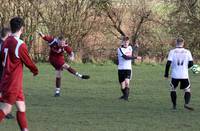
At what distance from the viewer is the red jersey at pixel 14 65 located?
31.8ft

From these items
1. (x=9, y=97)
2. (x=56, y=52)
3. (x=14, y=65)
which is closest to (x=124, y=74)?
(x=56, y=52)

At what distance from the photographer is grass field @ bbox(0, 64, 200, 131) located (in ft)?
38.5

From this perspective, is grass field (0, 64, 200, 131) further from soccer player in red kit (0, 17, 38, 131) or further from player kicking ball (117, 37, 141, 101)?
soccer player in red kit (0, 17, 38, 131)

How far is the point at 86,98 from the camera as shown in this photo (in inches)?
676

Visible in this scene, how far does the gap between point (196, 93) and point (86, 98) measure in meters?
3.92

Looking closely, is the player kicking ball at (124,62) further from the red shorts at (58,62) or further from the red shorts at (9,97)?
the red shorts at (9,97)

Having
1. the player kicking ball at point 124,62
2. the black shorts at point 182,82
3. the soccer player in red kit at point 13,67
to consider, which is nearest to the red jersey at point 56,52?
the player kicking ball at point 124,62

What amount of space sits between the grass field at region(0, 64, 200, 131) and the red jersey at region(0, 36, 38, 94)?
5.67ft

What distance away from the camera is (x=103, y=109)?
14.5 meters

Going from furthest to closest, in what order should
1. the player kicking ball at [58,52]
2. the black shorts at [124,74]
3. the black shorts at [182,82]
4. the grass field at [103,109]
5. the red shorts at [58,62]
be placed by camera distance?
the red shorts at [58,62] → the player kicking ball at [58,52] → the black shorts at [124,74] → the black shorts at [182,82] → the grass field at [103,109]

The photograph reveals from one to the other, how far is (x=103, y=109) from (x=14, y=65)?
16.7 ft

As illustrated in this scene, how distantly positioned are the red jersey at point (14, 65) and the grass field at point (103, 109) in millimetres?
1728

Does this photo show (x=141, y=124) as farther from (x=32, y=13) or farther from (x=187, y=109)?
(x=32, y=13)

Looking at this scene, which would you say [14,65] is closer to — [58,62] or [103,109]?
[103,109]
